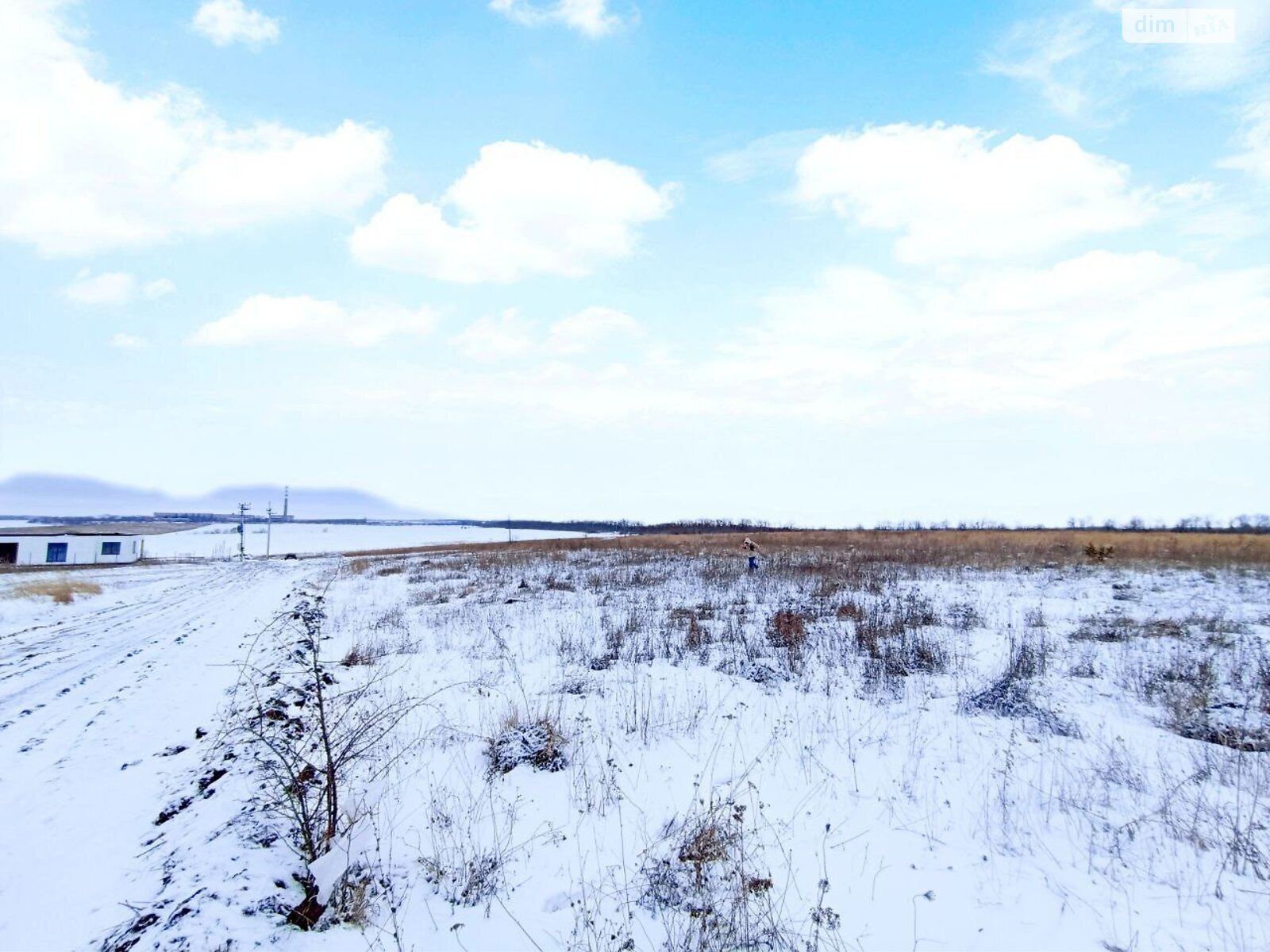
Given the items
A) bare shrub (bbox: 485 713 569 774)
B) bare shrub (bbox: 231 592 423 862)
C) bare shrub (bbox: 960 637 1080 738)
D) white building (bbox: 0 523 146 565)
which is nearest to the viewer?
bare shrub (bbox: 231 592 423 862)

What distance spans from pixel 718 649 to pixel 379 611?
10.3 m

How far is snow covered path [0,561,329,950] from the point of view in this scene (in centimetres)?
377

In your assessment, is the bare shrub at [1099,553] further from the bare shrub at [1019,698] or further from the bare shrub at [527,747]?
the bare shrub at [527,747]

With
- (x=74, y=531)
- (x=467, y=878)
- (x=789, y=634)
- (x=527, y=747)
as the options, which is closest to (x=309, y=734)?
(x=527, y=747)

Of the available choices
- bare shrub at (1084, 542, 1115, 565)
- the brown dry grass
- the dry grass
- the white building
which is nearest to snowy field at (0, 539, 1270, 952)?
bare shrub at (1084, 542, 1115, 565)

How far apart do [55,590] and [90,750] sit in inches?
814

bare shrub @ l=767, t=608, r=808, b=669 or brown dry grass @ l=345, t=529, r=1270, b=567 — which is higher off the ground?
brown dry grass @ l=345, t=529, r=1270, b=567

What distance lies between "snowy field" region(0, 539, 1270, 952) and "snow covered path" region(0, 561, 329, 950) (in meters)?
0.03

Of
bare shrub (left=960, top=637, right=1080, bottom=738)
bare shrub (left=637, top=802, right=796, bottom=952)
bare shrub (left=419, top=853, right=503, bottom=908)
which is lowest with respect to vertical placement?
bare shrub (left=419, top=853, right=503, bottom=908)

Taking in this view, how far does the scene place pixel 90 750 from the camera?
6312 millimetres

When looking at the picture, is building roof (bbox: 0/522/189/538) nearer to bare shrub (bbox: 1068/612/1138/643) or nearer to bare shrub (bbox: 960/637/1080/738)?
bare shrub (bbox: 960/637/1080/738)

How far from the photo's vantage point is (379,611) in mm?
15570

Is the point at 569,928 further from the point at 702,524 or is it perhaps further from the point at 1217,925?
the point at 702,524

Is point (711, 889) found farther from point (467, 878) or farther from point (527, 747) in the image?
point (527, 747)
